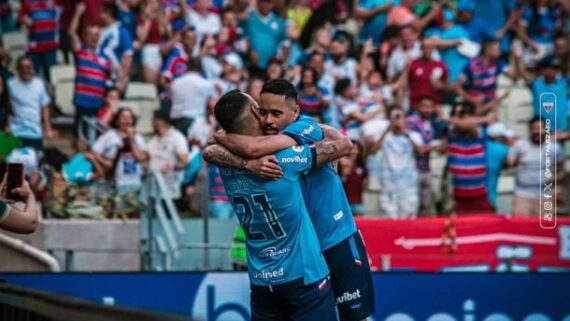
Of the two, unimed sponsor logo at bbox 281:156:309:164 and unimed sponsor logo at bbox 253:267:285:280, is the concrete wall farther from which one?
unimed sponsor logo at bbox 281:156:309:164

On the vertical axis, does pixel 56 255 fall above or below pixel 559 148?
below

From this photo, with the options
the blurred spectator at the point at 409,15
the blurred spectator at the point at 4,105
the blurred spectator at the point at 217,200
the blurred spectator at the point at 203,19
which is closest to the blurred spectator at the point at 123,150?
the blurred spectator at the point at 217,200

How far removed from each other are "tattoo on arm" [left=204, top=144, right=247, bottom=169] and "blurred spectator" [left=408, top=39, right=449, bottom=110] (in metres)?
9.82

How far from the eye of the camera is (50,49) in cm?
1823

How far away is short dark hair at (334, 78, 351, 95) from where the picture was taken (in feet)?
57.7

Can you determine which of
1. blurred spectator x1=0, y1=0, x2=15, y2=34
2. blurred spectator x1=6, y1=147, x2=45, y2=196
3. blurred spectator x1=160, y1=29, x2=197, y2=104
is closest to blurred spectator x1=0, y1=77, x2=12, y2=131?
blurred spectator x1=6, y1=147, x2=45, y2=196

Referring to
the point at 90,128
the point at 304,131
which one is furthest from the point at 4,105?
the point at 304,131

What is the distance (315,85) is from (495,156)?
8.56ft

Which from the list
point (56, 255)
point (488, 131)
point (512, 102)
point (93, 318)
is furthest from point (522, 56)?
point (93, 318)

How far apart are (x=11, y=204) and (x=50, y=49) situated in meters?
9.48

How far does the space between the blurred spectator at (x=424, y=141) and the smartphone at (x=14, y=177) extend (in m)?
7.33

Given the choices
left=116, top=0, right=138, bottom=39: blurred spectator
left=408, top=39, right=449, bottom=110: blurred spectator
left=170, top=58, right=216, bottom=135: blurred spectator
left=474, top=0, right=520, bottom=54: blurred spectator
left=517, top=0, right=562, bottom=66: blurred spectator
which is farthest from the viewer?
left=474, top=0, right=520, bottom=54: blurred spectator

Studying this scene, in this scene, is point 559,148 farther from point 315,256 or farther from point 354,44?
point 315,256

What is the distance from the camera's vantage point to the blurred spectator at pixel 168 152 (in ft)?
49.0
